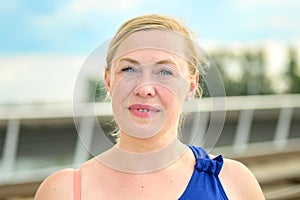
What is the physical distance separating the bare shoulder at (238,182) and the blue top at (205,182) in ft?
0.06

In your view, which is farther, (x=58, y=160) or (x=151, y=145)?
(x=58, y=160)

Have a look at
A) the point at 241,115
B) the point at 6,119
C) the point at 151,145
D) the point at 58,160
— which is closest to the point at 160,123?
the point at 151,145

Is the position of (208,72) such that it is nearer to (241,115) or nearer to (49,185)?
(49,185)

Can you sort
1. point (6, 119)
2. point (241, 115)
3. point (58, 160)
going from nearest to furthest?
point (6, 119) < point (58, 160) < point (241, 115)

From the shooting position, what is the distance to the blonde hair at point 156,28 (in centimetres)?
105

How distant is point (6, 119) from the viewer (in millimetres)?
4477

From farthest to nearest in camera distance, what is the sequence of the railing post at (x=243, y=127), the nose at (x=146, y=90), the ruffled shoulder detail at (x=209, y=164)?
1. the railing post at (x=243, y=127)
2. the ruffled shoulder detail at (x=209, y=164)
3. the nose at (x=146, y=90)

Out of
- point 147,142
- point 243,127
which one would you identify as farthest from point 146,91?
point 243,127

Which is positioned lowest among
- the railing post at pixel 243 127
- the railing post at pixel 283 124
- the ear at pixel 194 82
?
the ear at pixel 194 82

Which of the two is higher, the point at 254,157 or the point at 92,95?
the point at 254,157

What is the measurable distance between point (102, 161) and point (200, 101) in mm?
214

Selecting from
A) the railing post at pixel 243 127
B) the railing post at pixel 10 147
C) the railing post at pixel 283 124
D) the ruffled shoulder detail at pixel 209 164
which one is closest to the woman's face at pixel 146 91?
the ruffled shoulder detail at pixel 209 164

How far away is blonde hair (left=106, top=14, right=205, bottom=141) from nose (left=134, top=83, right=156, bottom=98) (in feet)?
0.30

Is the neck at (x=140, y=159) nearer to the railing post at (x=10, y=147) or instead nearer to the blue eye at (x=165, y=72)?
the blue eye at (x=165, y=72)
